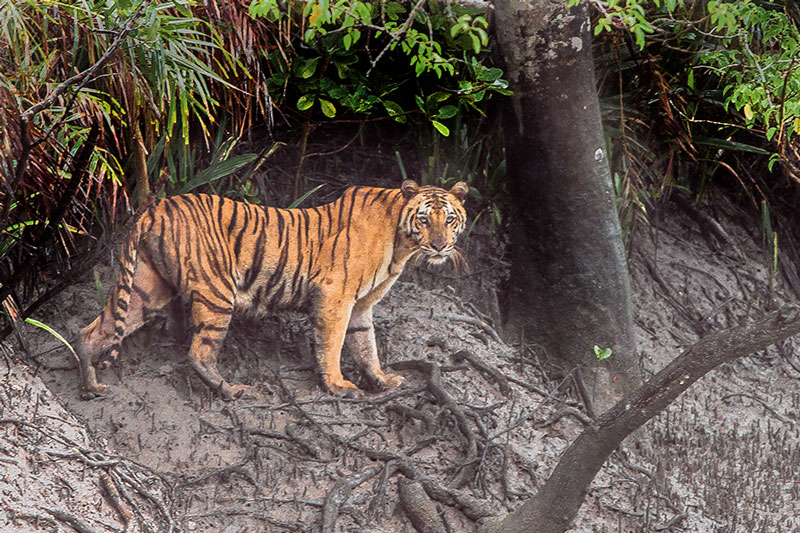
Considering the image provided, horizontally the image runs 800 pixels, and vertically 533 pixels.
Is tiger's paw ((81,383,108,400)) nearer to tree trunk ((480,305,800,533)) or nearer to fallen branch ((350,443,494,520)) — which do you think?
fallen branch ((350,443,494,520))

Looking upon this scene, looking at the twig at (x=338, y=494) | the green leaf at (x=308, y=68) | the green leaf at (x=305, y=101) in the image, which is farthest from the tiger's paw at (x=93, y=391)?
the green leaf at (x=308, y=68)

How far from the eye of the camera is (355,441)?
5219mm

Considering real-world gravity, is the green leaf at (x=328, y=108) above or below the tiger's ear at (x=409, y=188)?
above

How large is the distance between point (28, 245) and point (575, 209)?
10.3 ft

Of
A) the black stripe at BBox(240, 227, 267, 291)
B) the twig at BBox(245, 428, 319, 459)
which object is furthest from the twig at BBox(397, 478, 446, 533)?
the black stripe at BBox(240, 227, 267, 291)

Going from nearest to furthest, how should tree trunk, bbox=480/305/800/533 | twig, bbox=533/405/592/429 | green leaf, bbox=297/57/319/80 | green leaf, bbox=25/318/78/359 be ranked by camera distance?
tree trunk, bbox=480/305/800/533 → green leaf, bbox=25/318/78/359 → green leaf, bbox=297/57/319/80 → twig, bbox=533/405/592/429

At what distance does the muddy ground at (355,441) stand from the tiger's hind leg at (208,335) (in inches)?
3.5

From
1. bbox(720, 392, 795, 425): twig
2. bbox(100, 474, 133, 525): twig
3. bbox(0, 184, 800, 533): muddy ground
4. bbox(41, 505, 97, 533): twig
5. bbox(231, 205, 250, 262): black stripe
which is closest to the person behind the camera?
bbox(41, 505, 97, 533): twig

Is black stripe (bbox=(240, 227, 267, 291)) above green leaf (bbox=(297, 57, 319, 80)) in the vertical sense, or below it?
below

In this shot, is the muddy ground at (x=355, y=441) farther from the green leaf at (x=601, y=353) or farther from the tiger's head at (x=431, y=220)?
the tiger's head at (x=431, y=220)

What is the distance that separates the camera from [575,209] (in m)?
5.88

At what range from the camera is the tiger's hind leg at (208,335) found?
5.11 meters

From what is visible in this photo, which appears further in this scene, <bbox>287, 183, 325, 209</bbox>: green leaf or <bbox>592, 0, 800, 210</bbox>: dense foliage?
<bbox>592, 0, 800, 210</bbox>: dense foliage

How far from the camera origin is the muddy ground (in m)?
4.69
